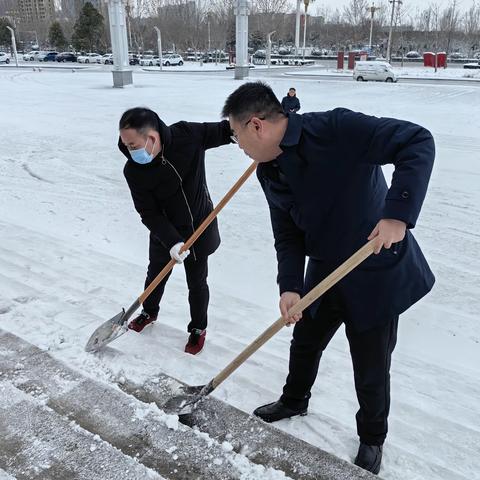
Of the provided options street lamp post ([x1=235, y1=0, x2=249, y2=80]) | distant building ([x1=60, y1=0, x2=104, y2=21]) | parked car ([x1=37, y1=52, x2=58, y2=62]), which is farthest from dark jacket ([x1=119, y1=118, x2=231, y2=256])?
distant building ([x1=60, y1=0, x2=104, y2=21])

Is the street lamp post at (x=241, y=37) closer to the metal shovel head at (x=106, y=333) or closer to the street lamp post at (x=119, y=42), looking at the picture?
the street lamp post at (x=119, y=42)

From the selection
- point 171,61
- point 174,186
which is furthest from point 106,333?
point 171,61

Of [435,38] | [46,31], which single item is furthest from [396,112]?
[46,31]

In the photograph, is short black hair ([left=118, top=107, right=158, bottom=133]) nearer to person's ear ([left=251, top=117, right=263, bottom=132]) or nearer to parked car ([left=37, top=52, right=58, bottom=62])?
person's ear ([left=251, top=117, right=263, bottom=132])

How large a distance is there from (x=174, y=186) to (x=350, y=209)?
46.9 inches

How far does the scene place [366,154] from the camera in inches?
67.3

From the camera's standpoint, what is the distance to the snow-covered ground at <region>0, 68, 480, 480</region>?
2.45 m

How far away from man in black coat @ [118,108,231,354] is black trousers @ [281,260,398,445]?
853mm

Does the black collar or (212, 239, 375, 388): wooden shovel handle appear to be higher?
the black collar

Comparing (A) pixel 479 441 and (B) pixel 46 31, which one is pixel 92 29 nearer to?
(B) pixel 46 31

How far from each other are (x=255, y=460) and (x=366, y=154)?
1.40 meters

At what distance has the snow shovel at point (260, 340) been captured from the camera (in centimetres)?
170

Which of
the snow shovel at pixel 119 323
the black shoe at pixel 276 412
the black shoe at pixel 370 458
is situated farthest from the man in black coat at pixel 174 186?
the black shoe at pixel 370 458

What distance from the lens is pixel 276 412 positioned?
2439 mm
